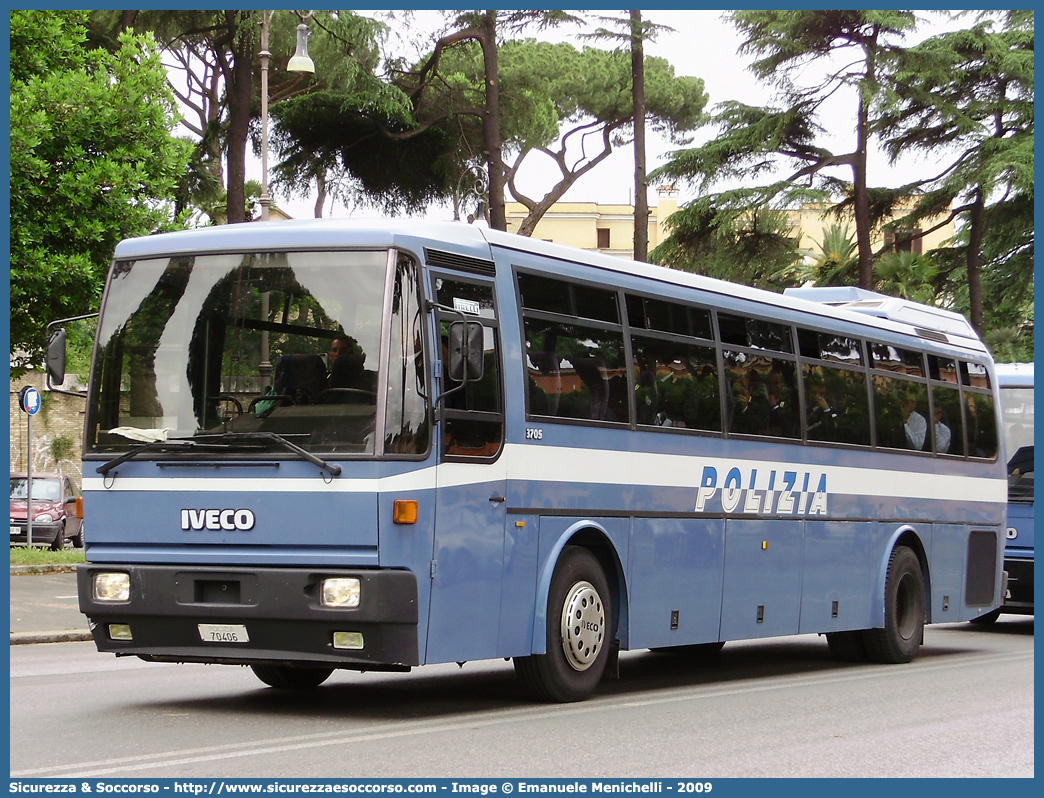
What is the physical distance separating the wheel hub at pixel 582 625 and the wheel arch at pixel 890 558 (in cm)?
460

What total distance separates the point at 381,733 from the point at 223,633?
3.73ft

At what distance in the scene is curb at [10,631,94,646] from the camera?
14.9 m

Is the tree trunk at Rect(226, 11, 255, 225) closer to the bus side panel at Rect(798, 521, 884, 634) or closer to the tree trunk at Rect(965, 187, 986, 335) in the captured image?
the bus side panel at Rect(798, 521, 884, 634)

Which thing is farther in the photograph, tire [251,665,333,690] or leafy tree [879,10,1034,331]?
leafy tree [879,10,1034,331]

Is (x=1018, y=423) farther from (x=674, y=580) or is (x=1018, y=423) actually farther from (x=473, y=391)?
(x=473, y=391)

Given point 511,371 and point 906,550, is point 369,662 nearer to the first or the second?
point 511,371

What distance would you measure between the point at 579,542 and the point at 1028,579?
32.7 ft

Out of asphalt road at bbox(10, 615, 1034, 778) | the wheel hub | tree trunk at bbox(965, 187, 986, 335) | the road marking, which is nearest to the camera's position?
the road marking

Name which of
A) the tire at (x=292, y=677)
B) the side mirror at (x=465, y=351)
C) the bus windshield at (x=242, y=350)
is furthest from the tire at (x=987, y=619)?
the bus windshield at (x=242, y=350)

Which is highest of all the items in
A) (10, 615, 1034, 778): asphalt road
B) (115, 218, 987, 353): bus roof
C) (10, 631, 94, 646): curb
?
(115, 218, 987, 353): bus roof

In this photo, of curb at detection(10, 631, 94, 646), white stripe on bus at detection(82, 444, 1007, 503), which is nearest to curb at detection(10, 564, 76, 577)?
curb at detection(10, 631, 94, 646)

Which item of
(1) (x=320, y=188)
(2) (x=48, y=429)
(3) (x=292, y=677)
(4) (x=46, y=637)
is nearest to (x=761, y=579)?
(3) (x=292, y=677)

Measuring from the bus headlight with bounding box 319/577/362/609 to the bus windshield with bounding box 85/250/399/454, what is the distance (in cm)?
71

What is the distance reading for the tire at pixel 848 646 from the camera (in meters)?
14.3
